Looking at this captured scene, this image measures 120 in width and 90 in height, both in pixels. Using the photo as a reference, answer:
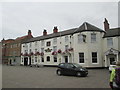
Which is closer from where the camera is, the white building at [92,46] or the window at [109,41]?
the white building at [92,46]

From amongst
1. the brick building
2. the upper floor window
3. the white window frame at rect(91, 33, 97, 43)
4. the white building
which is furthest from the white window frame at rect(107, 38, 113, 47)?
the brick building

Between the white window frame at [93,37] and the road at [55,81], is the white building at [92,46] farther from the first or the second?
the road at [55,81]

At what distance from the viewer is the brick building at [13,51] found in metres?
50.3

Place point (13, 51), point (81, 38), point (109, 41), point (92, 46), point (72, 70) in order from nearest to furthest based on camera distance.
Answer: point (72, 70), point (92, 46), point (81, 38), point (109, 41), point (13, 51)

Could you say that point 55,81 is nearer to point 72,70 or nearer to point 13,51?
point 72,70

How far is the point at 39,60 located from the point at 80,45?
17.4m

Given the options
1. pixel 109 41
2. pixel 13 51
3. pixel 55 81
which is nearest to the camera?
pixel 55 81

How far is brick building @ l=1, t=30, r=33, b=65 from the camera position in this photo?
5026 centimetres

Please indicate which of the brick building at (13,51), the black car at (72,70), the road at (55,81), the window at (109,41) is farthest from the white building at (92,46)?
the brick building at (13,51)

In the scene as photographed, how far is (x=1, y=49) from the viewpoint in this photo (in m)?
61.8

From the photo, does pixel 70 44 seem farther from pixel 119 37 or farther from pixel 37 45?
pixel 37 45

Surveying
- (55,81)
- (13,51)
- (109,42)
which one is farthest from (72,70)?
(13,51)

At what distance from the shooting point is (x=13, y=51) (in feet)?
176

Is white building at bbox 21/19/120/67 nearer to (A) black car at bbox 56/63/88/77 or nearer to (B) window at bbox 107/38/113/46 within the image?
(B) window at bbox 107/38/113/46
